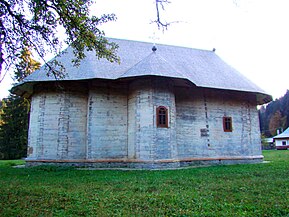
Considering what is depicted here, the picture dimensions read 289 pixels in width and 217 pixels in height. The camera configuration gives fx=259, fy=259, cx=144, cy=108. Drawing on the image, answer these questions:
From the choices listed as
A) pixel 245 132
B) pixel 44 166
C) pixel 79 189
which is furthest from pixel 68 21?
pixel 245 132

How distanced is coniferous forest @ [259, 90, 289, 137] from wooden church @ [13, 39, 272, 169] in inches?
1940

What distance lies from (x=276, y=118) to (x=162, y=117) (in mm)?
58851

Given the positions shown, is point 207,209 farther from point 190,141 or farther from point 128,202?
point 190,141

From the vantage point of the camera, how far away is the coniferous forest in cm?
6022

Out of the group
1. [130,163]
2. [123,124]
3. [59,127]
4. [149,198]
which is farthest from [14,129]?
[149,198]

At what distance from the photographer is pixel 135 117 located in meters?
13.8

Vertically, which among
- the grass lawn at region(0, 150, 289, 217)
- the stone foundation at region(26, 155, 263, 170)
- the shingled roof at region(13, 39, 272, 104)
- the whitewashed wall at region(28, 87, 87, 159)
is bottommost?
the grass lawn at region(0, 150, 289, 217)

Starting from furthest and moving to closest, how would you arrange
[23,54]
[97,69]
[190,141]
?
1. [190,141]
2. [97,69]
3. [23,54]

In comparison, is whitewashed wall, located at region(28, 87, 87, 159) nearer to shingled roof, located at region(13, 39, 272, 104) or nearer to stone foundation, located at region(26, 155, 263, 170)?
stone foundation, located at region(26, 155, 263, 170)

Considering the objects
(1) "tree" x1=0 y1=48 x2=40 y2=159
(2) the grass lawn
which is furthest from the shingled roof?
(1) "tree" x1=0 y1=48 x2=40 y2=159

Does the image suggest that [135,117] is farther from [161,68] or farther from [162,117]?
[161,68]

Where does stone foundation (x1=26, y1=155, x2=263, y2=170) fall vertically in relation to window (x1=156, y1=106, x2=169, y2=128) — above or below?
below

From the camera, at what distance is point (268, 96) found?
57.9 ft

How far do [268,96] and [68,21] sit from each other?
14.8 meters
